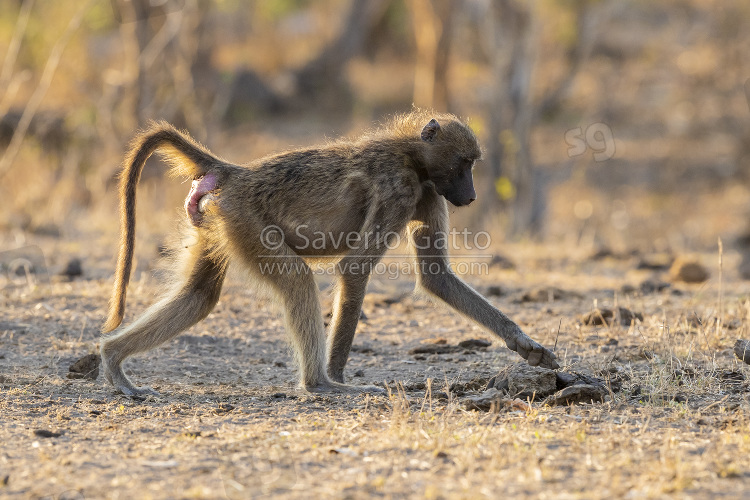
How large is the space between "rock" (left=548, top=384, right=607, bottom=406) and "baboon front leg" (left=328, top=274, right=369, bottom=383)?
1.05 meters

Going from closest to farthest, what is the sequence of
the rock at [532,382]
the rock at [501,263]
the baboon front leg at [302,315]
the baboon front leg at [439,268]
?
the rock at [532,382] < the baboon front leg at [302,315] < the baboon front leg at [439,268] < the rock at [501,263]

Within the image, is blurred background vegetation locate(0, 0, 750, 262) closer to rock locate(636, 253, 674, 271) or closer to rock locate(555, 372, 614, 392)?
rock locate(636, 253, 674, 271)

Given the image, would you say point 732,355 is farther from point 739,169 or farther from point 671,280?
point 739,169

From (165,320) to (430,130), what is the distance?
163 centimetres

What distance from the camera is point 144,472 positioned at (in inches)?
120

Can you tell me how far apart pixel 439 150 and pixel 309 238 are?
0.81 meters

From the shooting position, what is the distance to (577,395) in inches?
155

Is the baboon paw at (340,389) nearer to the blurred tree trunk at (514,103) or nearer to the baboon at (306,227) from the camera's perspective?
the baboon at (306,227)

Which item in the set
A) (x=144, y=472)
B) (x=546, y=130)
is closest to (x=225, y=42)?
(x=546, y=130)

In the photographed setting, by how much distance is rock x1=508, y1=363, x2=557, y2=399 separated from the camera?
4.03m

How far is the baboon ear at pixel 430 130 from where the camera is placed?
4633 mm

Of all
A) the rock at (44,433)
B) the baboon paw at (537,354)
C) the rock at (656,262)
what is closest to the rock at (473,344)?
the baboon paw at (537,354)

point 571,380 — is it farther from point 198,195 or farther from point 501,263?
point 501,263

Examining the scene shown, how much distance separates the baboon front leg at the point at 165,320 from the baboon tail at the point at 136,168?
119 millimetres
